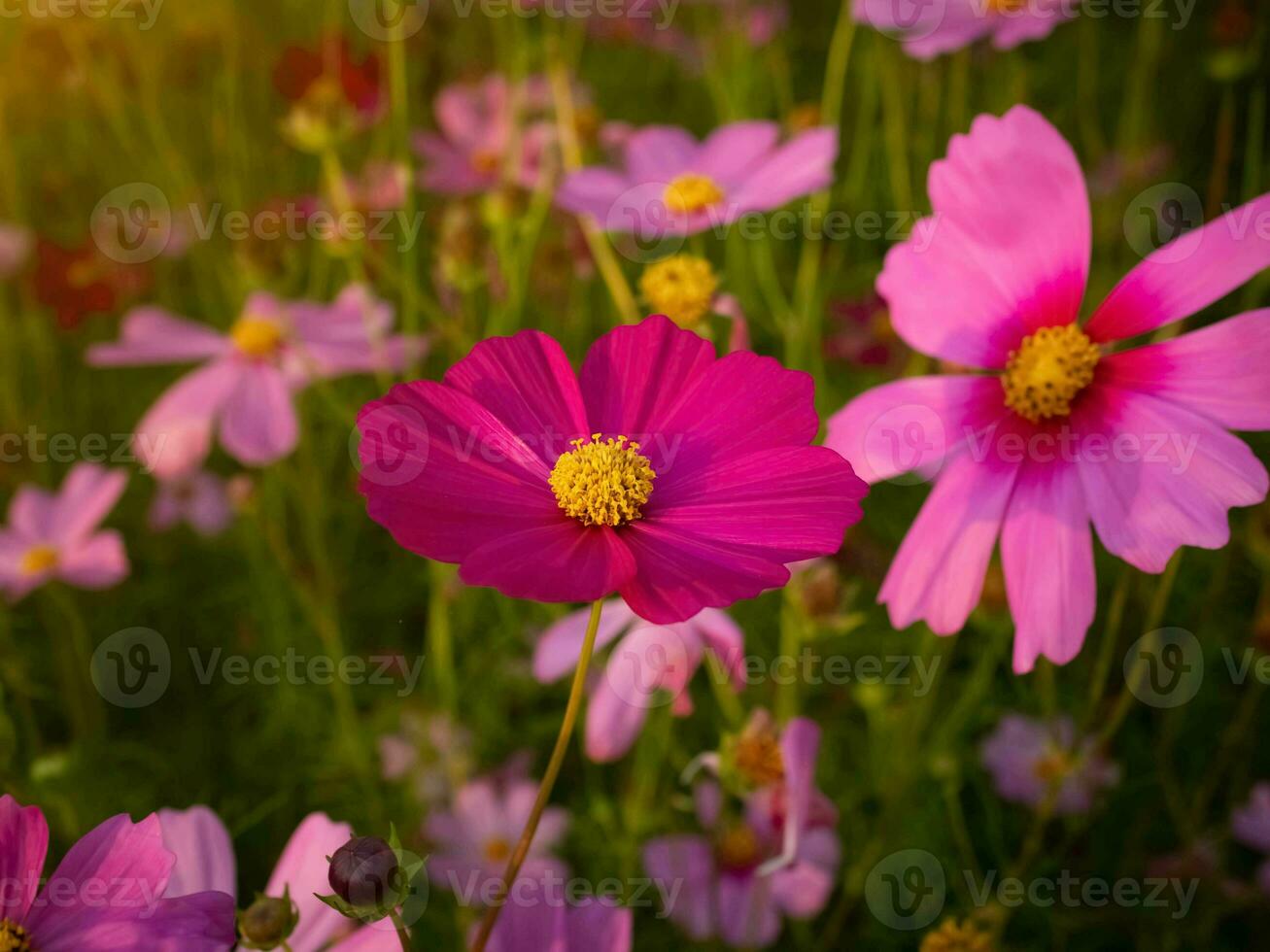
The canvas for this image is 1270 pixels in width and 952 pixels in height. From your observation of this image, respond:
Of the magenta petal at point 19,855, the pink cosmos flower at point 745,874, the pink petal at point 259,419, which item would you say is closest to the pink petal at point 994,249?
the pink cosmos flower at point 745,874

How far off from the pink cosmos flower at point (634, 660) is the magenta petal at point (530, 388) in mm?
219

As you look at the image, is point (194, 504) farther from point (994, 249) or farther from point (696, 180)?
point (994, 249)

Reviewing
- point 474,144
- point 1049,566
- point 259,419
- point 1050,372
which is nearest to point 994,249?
point 1050,372

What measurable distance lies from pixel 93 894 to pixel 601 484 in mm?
256

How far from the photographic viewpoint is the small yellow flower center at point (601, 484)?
1.57ft

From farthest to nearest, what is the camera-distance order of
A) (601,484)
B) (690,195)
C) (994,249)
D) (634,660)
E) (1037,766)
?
(1037,766) < (690,195) < (634,660) < (994,249) < (601,484)

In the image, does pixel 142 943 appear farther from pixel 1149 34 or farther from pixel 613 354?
pixel 1149 34

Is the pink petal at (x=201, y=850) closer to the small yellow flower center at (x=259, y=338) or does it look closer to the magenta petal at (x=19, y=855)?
the magenta petal at (x=19, y=855)

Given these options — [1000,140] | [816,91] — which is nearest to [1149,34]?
[816,91]

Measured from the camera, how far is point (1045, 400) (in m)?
0.57

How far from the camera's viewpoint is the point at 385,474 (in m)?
0.45

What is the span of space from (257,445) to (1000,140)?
0.69 metres

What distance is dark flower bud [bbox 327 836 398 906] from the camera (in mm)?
404

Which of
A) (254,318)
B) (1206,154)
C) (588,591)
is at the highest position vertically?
(1206,154)
